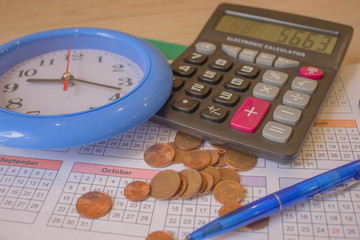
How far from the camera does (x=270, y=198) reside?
486 millimetres

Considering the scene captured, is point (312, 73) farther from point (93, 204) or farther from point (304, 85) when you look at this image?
point (93, 204)

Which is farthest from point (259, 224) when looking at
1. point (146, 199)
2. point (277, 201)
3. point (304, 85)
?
point (304, 85)

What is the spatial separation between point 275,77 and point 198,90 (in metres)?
0.13

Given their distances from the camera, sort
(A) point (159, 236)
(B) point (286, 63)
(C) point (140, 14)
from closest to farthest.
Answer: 1. (A) point (159, 236)
2. (B) point (286, 63)
3. (C) point (140, 14)

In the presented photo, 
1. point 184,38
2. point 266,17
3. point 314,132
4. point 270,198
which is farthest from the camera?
point 184,38

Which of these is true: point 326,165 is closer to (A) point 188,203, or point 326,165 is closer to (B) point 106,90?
(A) point 188,203

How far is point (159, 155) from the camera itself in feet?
1.90

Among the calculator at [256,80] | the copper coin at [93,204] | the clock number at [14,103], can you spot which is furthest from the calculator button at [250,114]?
the clock number at [14,103]

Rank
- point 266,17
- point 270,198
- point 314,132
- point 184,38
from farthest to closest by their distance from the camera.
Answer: point 184,38
point 266,17
point 314,132
point 270,198

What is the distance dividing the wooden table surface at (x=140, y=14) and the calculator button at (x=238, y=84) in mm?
258

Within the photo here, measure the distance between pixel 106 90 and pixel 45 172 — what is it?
0.50 ft

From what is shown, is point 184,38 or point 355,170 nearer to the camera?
point 355,170

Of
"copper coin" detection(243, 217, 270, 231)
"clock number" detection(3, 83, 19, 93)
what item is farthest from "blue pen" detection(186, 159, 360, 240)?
"clock number" detection(3, 83, 19, 93)

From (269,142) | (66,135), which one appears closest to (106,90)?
(66,135)
